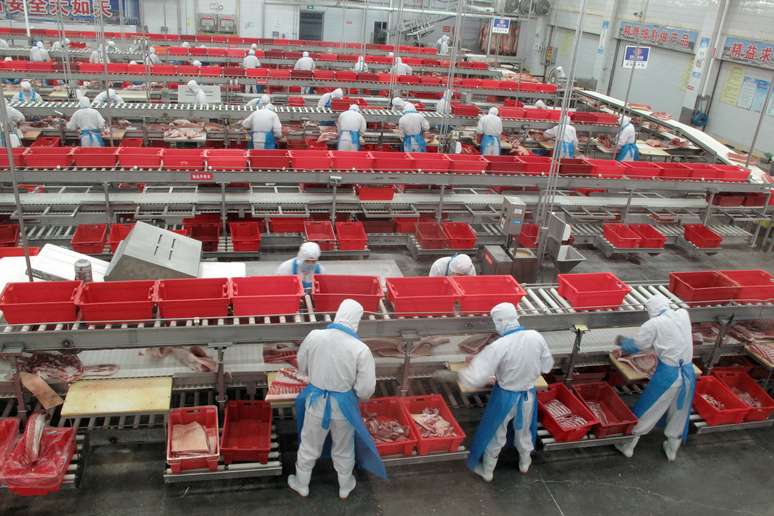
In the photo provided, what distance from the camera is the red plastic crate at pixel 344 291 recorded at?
167 inches

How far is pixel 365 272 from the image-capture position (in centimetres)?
574

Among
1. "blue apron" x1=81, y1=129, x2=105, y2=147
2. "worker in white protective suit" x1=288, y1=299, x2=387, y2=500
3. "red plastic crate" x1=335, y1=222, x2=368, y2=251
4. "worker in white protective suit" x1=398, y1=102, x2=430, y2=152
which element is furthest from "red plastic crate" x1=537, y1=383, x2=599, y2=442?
"blue apron" x1=81, y1=129, x2=105, y2=147

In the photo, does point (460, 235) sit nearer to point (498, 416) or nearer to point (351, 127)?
point (351, 127)

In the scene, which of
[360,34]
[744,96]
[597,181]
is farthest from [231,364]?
[360,34]

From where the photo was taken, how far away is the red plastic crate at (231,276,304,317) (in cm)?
400

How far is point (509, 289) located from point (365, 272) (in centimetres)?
156

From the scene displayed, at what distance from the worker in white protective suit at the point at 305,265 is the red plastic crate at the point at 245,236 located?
7.07 ft

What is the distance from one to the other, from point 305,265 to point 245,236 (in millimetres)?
2589

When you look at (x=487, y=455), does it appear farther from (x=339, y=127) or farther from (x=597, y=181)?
(x=339, y=127)

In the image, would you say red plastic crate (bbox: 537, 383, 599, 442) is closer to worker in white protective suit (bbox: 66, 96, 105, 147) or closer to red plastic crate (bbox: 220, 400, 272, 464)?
red plastic crate (bbox: 220, 400, 272, 464)

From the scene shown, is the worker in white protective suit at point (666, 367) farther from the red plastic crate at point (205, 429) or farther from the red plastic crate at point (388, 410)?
the red plastic crate at point (205, 429)

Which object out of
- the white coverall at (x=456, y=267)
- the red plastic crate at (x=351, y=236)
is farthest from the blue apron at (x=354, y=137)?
the white coverall at (x=456, y=267)

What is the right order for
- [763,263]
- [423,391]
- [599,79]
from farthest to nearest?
1. [599,79]
2. [763,263]
3. [423,391]

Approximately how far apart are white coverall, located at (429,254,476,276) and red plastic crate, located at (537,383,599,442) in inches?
45.2
